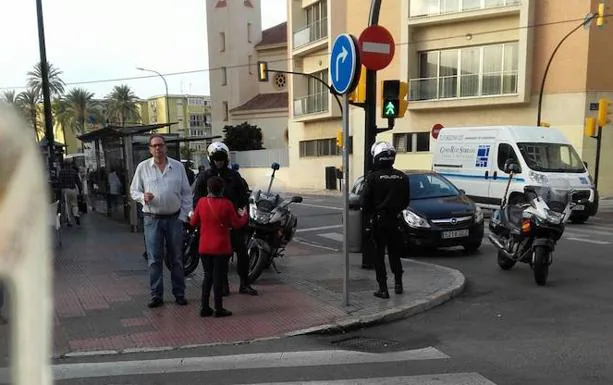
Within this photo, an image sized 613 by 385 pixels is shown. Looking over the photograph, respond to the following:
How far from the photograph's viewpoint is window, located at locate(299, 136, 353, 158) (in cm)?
3409

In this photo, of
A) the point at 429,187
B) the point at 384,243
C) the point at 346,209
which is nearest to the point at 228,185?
the point at 346,209

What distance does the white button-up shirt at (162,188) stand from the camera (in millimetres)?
6250

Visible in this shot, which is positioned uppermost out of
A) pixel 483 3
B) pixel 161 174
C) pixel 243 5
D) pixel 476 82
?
pixel 243 5

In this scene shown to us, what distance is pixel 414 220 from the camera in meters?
9.83

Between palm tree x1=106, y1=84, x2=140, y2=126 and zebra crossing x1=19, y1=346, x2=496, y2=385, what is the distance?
8230 centimetres

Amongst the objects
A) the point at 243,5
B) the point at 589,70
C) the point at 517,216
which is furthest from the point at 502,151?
the point at 243,5

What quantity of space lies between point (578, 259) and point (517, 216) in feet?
6.32

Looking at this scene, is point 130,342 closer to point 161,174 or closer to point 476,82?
point 161,174

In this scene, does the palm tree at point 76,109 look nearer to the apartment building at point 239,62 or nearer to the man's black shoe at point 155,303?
the apartment building at point 239,62

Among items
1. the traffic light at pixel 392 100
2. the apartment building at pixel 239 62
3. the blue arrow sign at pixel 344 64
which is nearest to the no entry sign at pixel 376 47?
the blue arrow sign at pixel 344 64

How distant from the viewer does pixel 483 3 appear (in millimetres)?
25641

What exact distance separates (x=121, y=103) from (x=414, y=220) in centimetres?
8041

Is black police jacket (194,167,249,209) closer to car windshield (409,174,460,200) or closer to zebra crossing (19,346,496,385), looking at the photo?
zebra crossing (19,346,496,385)

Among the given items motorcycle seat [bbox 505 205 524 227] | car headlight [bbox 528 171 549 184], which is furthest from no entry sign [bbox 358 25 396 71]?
car headlight [bbox 528 171 549 184]
